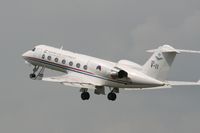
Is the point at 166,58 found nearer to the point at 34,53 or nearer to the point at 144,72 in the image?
the point at 144,72

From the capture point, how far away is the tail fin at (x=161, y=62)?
12644 centimetres

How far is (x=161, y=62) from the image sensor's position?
126688mm

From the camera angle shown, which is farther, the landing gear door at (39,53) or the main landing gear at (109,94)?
the landing gear door at (39,53)

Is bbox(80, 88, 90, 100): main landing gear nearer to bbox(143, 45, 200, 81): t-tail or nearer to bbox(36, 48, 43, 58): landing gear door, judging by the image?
bbox(143, 45, 200, 81): t-tail

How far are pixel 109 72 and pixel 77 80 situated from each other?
13.7ft

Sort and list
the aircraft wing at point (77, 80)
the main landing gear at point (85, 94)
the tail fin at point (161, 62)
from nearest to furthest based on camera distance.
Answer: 1. the tail fin at point (161, 62)
2. the aircraft wing at point (77, 80)
3. the main landing gear at point (85, 94)

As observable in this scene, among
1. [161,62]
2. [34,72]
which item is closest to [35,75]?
[34,72]

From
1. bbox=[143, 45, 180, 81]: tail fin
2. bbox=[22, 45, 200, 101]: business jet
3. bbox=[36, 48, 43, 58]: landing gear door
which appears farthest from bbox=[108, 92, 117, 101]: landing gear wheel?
bbox=[36, 48, 43, 58]: landing gear door

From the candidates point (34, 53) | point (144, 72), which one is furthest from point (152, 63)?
point (34, 53)

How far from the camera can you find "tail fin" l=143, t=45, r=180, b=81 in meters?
126

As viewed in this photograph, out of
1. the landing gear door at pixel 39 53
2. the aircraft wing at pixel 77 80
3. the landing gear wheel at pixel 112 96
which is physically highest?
the landing gear door at pixel 39 53

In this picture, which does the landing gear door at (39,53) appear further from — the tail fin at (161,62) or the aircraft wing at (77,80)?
the tail fin at (161,62)

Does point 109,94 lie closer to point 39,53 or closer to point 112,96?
point 112,96

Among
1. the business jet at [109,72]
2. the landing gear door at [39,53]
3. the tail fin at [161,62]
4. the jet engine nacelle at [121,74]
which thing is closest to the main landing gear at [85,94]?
the business jet at [109,72]
